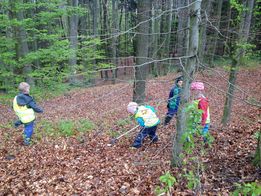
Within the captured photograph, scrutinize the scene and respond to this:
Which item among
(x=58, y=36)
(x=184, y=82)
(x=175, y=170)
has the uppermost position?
Result: (x=58, y=36)

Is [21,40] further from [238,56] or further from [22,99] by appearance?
[238,56]

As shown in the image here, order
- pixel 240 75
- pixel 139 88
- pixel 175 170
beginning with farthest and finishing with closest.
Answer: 1. pixel 240 75
2. pixel 139 88
3. pixel 175 170

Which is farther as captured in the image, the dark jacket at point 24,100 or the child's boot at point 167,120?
the child's boot at point 167,120

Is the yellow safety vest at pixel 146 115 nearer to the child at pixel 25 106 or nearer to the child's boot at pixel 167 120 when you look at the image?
the child's boot at pixel 167 120

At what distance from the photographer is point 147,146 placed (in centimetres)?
594

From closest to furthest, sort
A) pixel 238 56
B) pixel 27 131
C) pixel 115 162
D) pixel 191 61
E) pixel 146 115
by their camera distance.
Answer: pixel 191 61 < pixel 115 162 < pixel 146 115 < pixel 238 56 < pixel 27 131

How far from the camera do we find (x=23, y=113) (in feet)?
20.3

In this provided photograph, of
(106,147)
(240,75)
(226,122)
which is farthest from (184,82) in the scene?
(240,75)

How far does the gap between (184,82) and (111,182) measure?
8.17 ft

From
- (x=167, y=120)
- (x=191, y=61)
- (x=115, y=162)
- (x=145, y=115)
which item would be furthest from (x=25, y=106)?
(x=191, y=61)

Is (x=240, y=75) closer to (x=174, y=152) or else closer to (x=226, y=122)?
(x=226, y=122)

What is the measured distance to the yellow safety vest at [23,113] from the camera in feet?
20.2

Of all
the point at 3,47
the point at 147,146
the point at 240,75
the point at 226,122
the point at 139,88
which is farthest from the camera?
the point at 240,75

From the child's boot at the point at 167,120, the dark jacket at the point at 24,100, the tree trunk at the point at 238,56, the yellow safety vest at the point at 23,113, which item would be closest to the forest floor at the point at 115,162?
the child's boot at the point at 167,120
